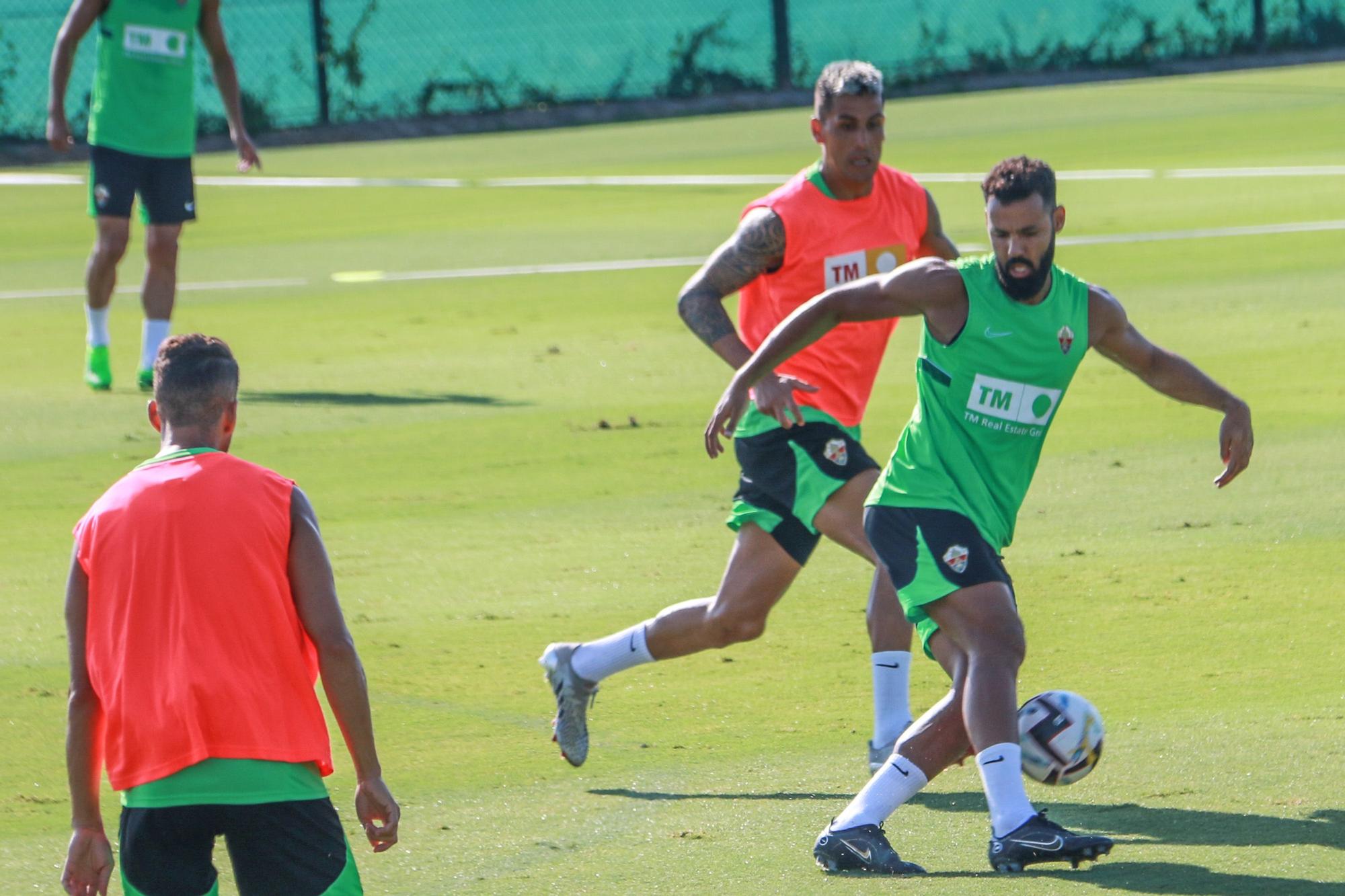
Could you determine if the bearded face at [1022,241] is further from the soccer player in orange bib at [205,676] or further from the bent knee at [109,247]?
the bent knee at [109,247]

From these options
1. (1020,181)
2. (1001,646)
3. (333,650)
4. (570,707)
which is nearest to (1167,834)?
(1001,646)

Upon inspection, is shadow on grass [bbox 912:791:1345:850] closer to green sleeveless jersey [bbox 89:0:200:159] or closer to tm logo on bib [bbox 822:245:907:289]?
tm logo on bib [bbox 822:245:907:289]

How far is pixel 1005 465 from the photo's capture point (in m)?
5.73

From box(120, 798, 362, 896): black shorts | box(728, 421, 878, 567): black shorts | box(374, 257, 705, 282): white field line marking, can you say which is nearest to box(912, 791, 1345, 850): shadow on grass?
box(728, 421, 878, 567): black shorts

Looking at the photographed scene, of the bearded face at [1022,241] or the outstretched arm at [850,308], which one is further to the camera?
the outstretched arm at [850,308]

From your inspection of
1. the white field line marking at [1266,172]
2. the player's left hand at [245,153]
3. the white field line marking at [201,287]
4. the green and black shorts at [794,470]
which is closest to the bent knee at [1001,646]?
the green and black shorts at [794,470]

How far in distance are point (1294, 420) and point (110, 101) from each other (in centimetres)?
707

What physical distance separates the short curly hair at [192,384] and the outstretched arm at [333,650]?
0.24m

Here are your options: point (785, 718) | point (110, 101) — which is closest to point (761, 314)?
point (785, 718)

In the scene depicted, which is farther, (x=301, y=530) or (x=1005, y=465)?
(x=1005, y=465)

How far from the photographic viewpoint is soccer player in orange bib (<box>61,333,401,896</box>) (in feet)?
13.5

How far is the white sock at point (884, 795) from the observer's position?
18.0ft

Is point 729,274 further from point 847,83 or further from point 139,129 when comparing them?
point 139,129

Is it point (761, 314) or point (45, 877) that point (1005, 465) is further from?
point (45, 877)
